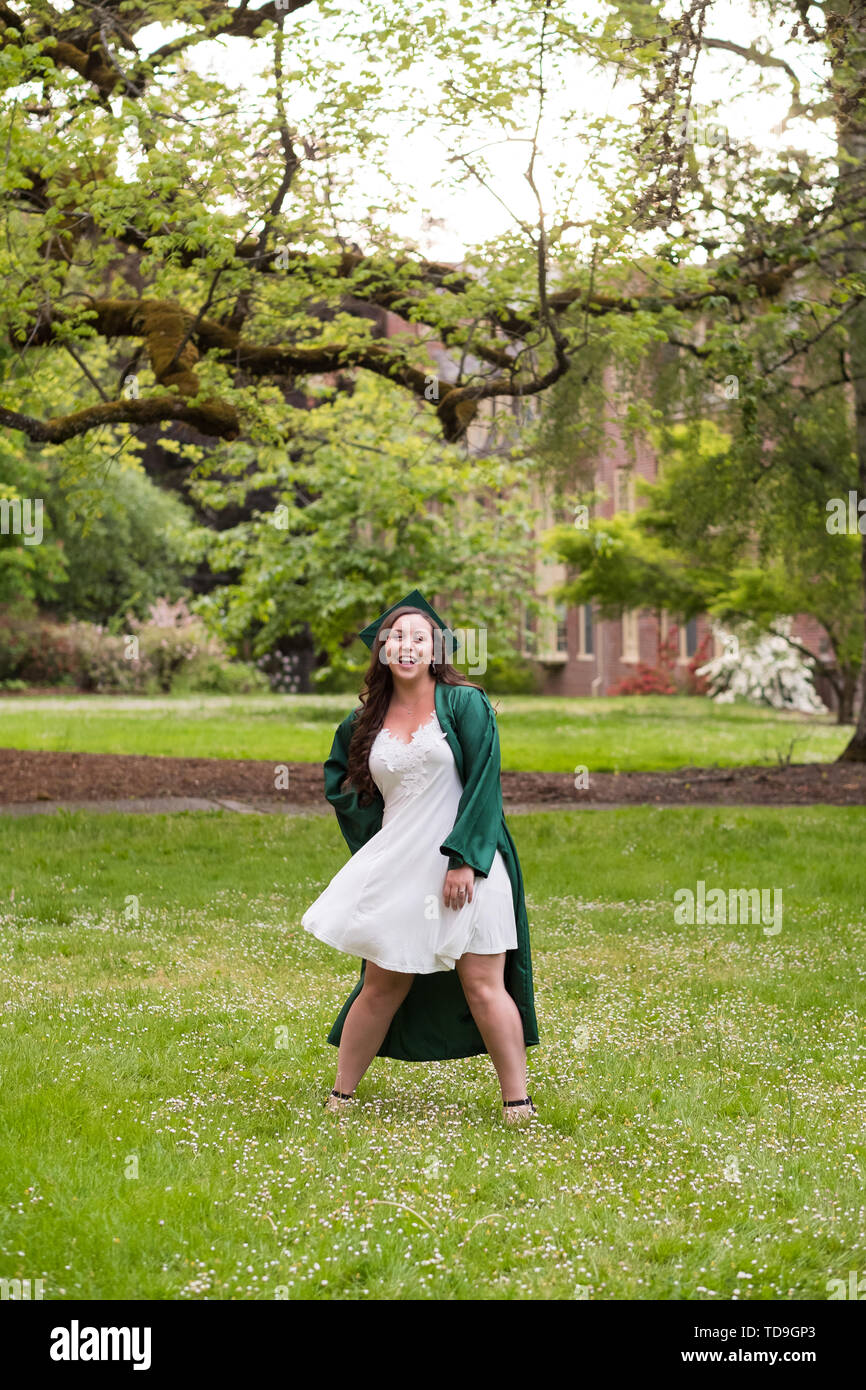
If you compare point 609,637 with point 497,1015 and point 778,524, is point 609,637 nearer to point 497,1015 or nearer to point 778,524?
point 778,524

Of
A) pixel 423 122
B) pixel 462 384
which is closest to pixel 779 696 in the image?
pixel 462 384

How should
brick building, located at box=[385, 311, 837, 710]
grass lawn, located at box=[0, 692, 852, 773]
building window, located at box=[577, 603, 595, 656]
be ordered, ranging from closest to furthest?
grass lawn, located at box=[0, 692, 852, 773]
brick building, located at box=[385, 311, 837, 710]
building window, located at box=[577, 603, 595, 656]

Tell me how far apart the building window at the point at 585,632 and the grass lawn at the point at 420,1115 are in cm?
3221

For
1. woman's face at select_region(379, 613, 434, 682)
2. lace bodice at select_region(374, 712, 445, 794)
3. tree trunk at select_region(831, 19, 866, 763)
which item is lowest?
lace bodice at select_region(374, 712, 445, 794)

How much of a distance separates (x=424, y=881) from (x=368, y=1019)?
0.55 meters

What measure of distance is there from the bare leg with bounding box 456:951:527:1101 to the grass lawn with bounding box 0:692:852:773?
9.97 meters

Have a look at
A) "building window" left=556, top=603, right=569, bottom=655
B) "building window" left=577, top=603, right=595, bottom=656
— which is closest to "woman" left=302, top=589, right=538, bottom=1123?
"building window" left=577, top=603, right=595, bottom=656

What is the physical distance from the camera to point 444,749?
484 centimetres

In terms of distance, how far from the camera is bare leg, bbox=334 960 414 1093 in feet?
16.0

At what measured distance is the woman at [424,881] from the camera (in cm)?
473

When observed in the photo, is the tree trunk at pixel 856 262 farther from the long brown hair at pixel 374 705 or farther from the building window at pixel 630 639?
the building window at pixel 630 639

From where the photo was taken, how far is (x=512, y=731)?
865 inches

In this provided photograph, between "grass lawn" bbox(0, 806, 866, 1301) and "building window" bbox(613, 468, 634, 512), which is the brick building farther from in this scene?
"grass lawn" bbox(0, 806, 866, 1301)

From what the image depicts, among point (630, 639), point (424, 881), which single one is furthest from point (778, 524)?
point (630, 639)
